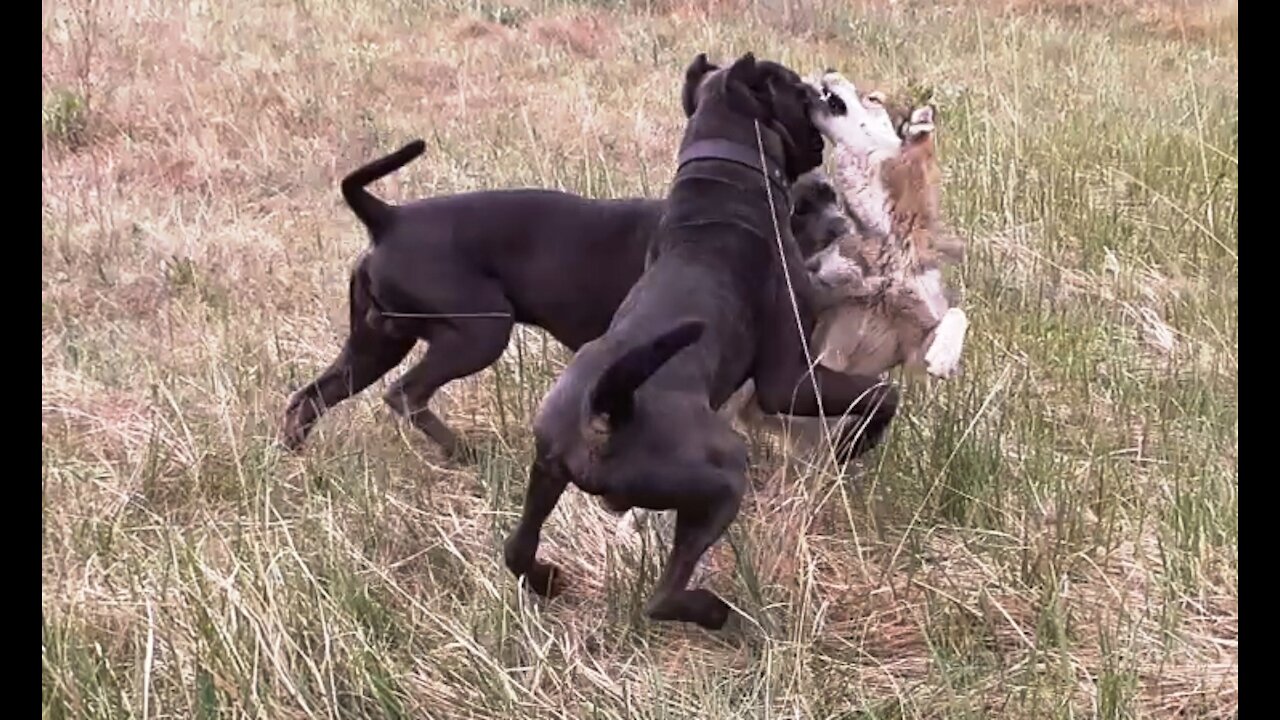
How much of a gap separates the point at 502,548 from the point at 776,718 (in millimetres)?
893

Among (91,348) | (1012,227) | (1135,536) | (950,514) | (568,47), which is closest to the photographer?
(1135,536)

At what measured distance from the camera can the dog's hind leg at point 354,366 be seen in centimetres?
378

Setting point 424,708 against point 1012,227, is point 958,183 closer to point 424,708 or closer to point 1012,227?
point 1012,227

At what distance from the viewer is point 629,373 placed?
243 centimetres

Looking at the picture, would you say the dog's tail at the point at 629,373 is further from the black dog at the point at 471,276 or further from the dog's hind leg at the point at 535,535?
the black dog at the point at 471,276

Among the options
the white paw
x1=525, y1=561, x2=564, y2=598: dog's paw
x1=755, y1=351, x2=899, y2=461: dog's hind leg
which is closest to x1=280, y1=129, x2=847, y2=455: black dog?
the white paw

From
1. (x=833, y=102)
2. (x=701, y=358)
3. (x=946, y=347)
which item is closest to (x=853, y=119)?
(x=833, y=102)

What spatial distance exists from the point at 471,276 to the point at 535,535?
4.07ft

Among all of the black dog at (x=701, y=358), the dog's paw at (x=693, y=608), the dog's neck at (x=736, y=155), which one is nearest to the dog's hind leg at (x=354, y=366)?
the black dog at (x=701, y=358)

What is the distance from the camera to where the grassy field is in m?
2.40

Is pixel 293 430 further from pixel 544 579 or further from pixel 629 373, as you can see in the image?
pixel 629 373

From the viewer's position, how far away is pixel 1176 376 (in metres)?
3.71

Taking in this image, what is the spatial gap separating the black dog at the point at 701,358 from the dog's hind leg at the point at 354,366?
3.22 feet

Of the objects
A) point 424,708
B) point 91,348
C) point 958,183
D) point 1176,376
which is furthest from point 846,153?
point 91,348
